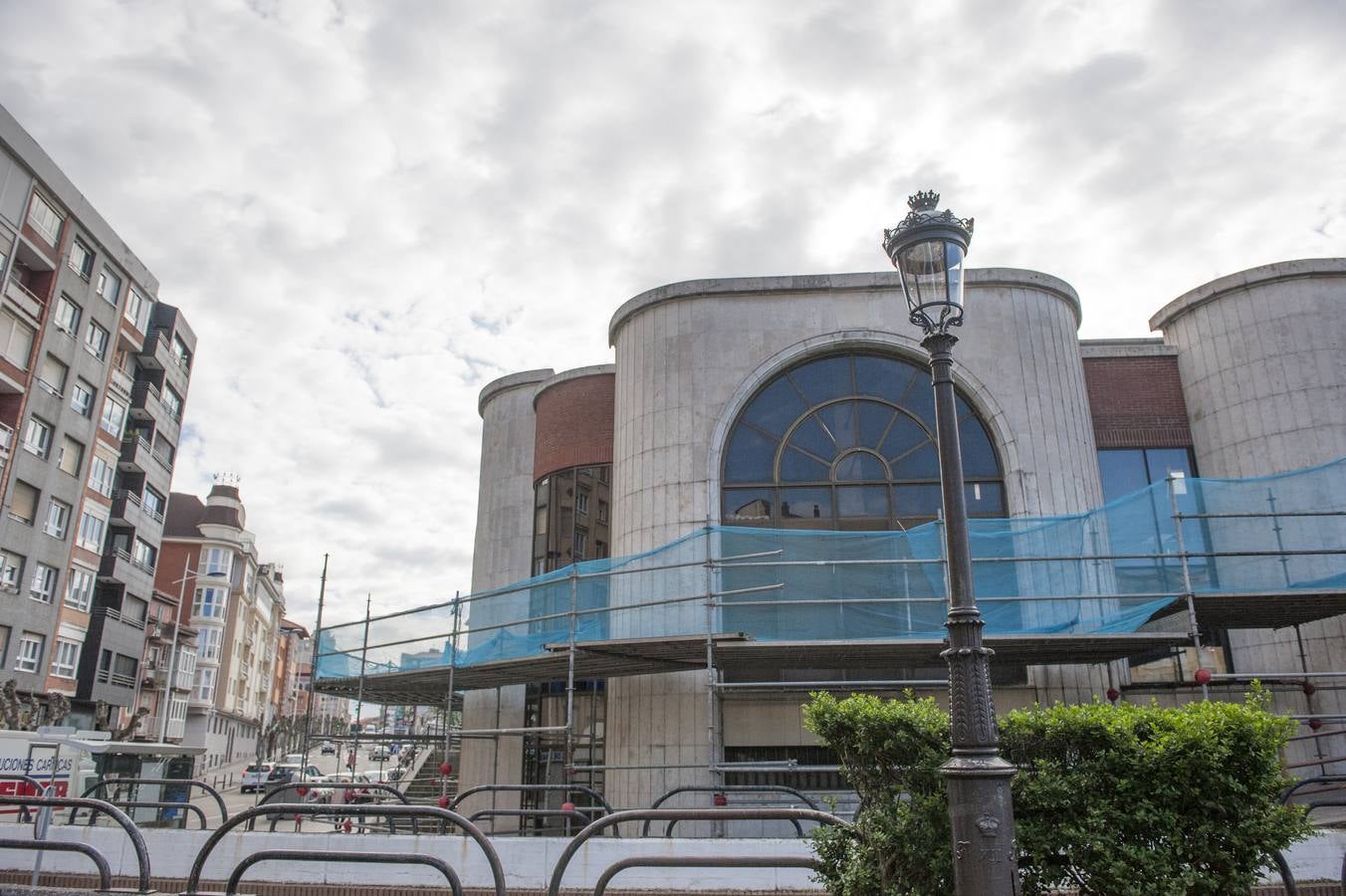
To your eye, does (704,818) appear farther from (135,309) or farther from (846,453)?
(135,309)

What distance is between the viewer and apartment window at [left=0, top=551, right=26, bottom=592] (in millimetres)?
29344

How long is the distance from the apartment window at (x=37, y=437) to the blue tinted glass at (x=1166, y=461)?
33408mm

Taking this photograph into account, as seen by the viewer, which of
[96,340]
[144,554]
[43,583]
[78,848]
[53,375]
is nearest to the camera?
[78,848]

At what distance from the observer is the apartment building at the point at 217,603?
194ft

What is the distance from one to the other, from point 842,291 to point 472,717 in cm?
1076

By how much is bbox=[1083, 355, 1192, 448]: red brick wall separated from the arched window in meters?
2.85

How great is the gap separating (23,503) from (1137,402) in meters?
33.6

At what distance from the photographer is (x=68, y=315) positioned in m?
32.8

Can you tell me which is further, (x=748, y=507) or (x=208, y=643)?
(x=208, y=643)

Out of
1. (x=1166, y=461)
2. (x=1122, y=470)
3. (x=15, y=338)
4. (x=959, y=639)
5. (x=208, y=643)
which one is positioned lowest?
(x=959, y=639)

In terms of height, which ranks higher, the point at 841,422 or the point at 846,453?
the point at 841,422

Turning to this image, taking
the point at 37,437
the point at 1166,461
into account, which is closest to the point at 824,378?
the point at 1166,461

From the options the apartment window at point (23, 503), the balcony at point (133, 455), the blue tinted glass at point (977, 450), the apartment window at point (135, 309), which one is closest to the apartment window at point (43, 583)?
the apartment window at point (23, 503)

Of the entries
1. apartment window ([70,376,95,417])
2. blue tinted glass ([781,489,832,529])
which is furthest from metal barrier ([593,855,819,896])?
apartment window ([70,376,95,417])
